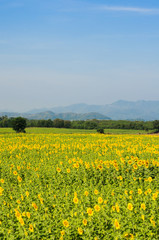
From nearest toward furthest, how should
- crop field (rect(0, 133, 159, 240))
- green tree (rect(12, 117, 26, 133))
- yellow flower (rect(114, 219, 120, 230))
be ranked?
yellow flower (rect(114, 219, 120, 230))
crop field (rect(0, 133, 159, 240))
green tree (rect(12, 117, 26, 133))

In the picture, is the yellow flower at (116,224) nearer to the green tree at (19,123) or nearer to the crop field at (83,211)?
the crop field at (83,211)

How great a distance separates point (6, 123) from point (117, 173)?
101m

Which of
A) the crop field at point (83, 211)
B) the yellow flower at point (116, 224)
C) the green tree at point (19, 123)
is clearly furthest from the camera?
the green tree at point (19, 123)

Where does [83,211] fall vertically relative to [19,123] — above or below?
below

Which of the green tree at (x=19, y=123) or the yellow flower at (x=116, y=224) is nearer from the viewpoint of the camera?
the yellow flower at (x=116, y=224)

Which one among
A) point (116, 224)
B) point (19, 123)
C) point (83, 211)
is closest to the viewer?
point (116, 224)

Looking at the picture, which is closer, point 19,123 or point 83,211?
point 83,211

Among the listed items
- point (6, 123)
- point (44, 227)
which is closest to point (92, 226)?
point (44, 227)

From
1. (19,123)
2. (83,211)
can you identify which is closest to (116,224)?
(83,211)

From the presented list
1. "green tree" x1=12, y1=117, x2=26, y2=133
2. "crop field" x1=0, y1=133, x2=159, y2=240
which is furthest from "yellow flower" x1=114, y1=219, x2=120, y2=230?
"green tree" x1=12, y1=117, x2=26, y2=133

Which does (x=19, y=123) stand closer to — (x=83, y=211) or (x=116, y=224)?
(x=83, y=211)

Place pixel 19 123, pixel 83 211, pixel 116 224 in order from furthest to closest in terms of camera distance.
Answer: pixel 19 123, pixel 83 211, pixel 116 224

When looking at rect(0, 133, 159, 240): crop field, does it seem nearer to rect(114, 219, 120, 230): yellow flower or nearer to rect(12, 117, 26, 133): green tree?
rect(114, 219, 120, 230): yellow flower

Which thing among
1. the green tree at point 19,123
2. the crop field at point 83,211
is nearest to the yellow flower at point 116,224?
the crop field at point 83,211
